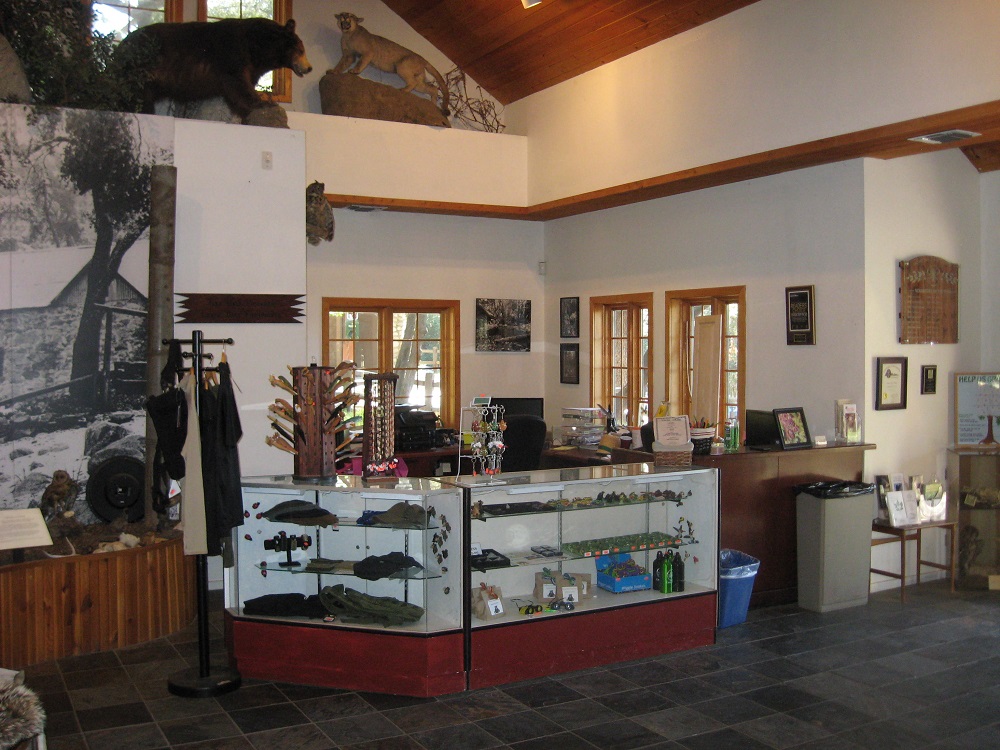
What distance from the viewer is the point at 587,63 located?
330 inches

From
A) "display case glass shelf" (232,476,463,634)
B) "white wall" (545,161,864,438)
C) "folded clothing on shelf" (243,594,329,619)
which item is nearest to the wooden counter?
"white wall" (545,161,864,438)

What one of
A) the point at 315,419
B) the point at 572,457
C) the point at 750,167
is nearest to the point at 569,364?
the point at 572,457

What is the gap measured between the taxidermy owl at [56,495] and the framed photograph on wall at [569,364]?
5.26 m

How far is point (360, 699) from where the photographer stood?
446 centimetres

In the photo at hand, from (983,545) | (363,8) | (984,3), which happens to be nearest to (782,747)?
(983,545)

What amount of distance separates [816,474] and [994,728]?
7.92 feet

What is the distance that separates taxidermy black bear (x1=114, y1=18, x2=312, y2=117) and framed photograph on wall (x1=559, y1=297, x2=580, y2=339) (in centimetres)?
406

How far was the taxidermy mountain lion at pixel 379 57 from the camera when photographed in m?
8.67

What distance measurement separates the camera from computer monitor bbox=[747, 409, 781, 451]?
21.1ft

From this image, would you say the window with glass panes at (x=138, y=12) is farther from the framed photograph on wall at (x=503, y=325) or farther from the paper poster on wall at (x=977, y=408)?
the paper poster on wall at (x=977, y=408)

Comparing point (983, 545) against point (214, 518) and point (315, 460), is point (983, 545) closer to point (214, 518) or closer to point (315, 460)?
point (315, 460)

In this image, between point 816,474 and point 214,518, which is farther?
point 816,474

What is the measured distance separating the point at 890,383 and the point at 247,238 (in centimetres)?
468

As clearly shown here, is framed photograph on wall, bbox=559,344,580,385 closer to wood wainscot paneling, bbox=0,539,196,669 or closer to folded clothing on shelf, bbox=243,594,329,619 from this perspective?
wood wainscot paneling, bbox=0,539,196,669
